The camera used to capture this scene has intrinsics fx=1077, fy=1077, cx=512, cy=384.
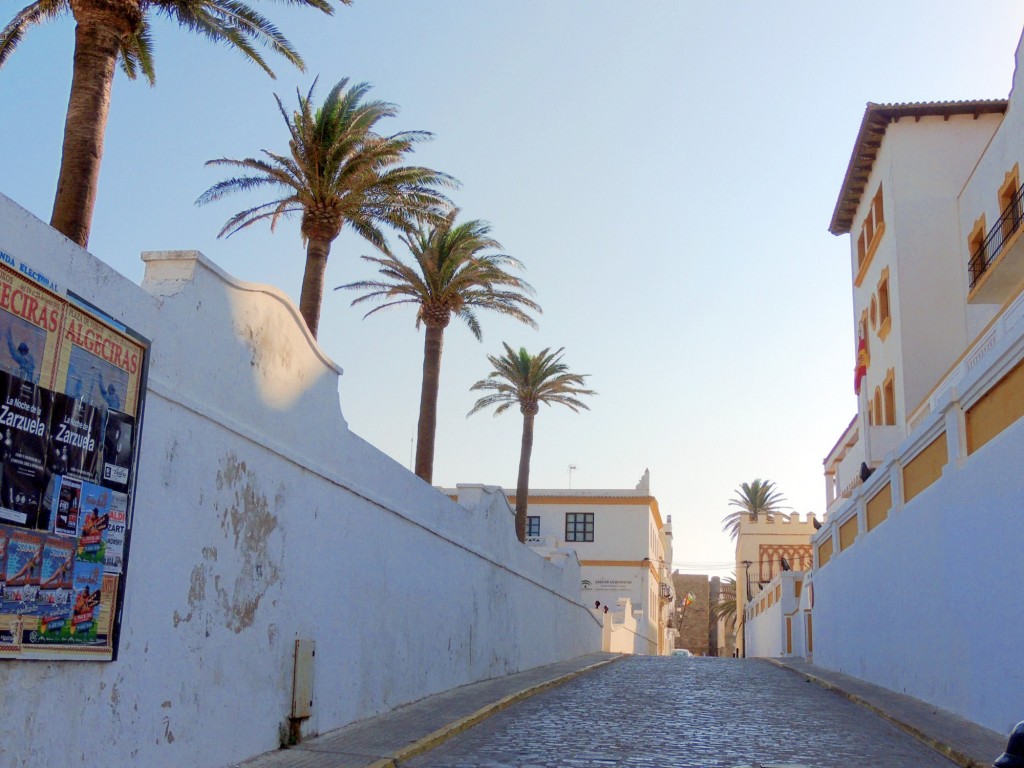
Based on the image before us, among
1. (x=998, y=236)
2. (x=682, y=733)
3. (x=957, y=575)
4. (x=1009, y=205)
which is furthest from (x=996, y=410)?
(x=998, y=236)

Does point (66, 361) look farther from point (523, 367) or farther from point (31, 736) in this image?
point (523, 367)

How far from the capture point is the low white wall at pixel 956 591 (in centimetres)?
1044

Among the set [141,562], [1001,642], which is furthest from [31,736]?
[1001,642]

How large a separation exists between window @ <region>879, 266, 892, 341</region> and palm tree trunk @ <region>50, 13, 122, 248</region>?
20.9 meters

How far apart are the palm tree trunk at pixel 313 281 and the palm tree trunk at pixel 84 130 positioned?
585cm

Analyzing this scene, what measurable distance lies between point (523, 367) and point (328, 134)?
63.0ft

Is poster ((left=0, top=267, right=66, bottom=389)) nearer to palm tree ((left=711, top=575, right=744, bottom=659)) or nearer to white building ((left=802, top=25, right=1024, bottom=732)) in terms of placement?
white building ((left=802, top=25, right=1024, bottom=732))

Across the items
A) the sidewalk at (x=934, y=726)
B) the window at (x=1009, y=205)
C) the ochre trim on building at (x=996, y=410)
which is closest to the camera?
the sidewalk at (x=934, y=726)

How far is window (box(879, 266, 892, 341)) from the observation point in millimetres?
28234

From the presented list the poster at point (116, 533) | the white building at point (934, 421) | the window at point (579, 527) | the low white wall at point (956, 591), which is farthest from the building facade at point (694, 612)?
the poster at point (116, 533)

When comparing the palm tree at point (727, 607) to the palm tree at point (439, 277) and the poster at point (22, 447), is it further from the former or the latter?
the poster at point (22, 447)

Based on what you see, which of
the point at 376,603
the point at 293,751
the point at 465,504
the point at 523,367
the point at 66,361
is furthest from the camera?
the point at 523,367

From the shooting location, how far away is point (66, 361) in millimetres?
6758

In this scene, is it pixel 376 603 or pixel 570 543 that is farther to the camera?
pixel 570 543
